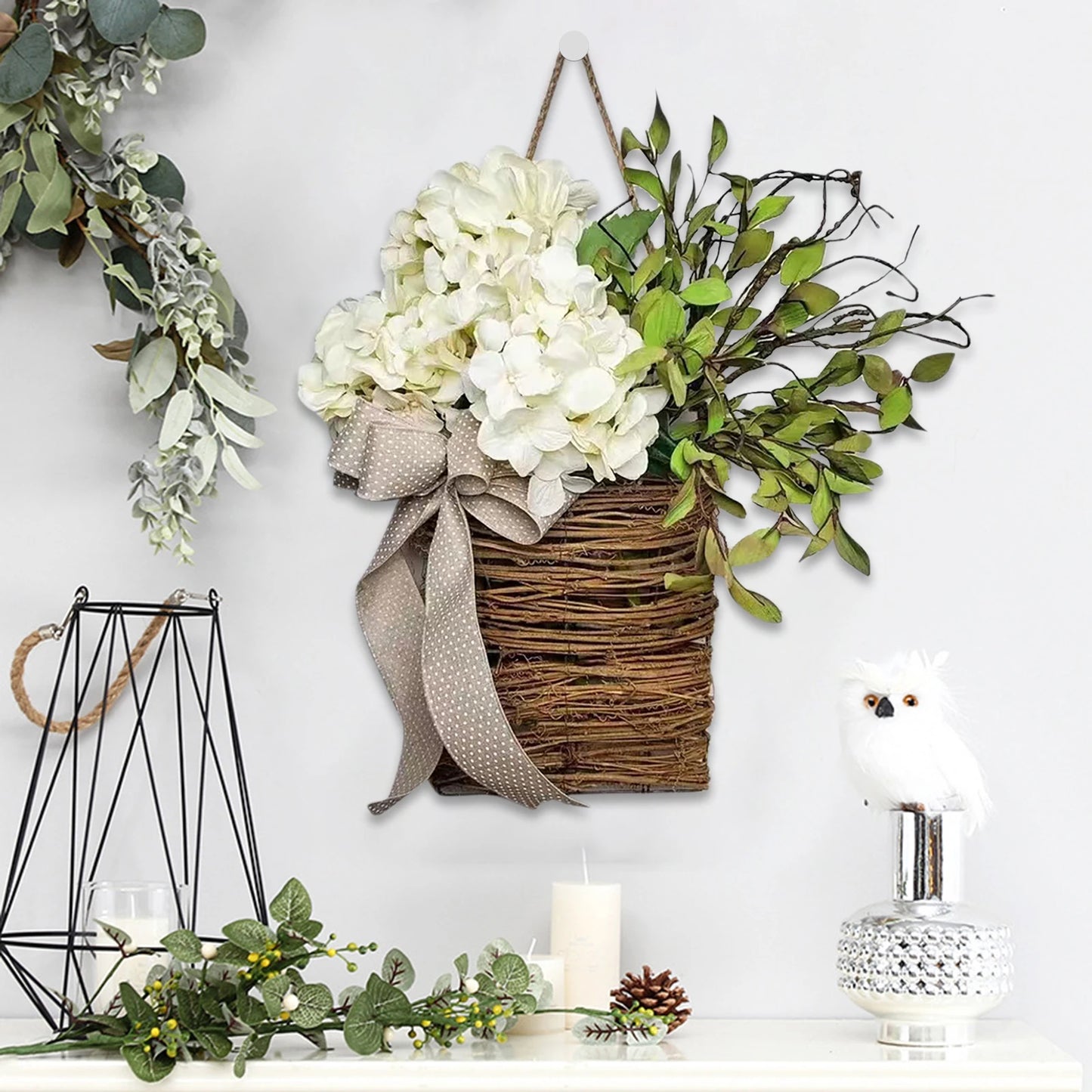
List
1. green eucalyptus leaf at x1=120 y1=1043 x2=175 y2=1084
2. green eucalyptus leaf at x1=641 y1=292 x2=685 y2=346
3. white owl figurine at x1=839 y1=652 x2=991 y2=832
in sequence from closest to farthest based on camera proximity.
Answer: green eucalyptus leaf at x1=120 y1=1043 x2=175 y2=1084 → white owl figurine at x1=839 y1=652 x2=991 y2=832 → green eucalyptus leaf at x1=641 y1=292 x2=685 y2=346

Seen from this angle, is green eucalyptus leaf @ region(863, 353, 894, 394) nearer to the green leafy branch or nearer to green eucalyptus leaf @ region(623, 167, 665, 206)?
the green leafy branch

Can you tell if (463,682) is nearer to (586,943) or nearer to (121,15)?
(586,943)

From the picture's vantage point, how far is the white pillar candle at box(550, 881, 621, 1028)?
1.09 meters

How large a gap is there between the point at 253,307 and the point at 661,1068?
2.37 feet

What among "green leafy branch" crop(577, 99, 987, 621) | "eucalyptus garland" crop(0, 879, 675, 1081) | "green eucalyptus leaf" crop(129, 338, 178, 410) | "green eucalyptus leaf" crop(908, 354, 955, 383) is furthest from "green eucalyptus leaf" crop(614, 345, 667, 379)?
"eucalyptus garland" crop(0, 879, 675, 1081)

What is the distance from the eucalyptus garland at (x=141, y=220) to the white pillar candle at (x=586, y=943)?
41 centimetres

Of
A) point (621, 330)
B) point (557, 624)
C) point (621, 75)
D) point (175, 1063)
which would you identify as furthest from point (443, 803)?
point (621, 75)

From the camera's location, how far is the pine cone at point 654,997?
103cm

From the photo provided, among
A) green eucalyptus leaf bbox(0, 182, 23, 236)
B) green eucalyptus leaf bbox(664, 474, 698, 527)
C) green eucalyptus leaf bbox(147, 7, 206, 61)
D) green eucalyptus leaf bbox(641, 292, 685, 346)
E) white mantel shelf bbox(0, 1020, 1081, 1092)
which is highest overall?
Answer: green eucalyptus leaf bbox(147, 7, 206, 61)

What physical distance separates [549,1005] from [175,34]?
2.66ft

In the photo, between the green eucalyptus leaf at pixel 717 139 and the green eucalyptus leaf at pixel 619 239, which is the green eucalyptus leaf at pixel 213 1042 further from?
the green eucalyptus leaf at pixel 717 139

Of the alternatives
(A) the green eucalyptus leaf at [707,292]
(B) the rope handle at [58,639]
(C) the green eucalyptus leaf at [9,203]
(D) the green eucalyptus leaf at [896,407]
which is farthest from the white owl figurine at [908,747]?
(C) the green eucalyptus leaf at [9,203]

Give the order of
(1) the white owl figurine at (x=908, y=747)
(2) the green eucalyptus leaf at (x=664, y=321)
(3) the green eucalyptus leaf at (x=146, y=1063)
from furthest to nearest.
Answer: (2) the green eucalyptus leaf at (x=664, y=321), (1) the white owl figurine at (x=908, y=747), (3) the green eucalyptus leaf at (x=146, y=1063)

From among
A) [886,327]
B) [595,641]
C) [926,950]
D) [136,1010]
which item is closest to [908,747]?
[926,950]
